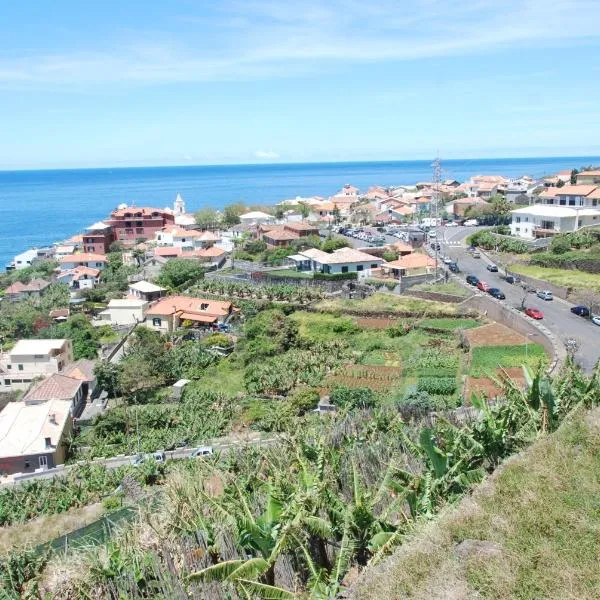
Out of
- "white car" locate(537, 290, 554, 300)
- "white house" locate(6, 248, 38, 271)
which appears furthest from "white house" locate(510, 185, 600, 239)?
"white house" locate(6, 248, 38, 271)

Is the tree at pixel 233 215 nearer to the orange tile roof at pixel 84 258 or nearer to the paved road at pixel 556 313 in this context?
the orange tile roof at pixel 84 258

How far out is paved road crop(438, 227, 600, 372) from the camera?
29844 millimetres

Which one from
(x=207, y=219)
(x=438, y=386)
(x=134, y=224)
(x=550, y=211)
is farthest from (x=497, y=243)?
(x=134, y=224)

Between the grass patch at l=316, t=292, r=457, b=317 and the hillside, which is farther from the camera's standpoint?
the grass patch at l=316, t=292, r=457, b=317

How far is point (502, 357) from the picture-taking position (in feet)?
101

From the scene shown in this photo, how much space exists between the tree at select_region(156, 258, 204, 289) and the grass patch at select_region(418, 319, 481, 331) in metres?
24.6

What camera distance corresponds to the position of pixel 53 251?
82625 millimetres

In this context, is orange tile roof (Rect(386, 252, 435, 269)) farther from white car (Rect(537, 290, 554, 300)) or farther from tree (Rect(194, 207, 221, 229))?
tree (Rect(194, 207, 221, 229))

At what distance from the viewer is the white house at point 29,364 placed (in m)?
39.2

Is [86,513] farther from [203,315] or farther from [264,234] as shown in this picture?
[264,234]

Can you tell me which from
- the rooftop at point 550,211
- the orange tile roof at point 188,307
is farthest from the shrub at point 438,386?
the rooftop at point 550,211

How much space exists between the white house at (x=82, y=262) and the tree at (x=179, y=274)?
1284cm

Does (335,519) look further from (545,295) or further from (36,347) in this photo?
(36,347)

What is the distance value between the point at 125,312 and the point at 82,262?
885 inches
